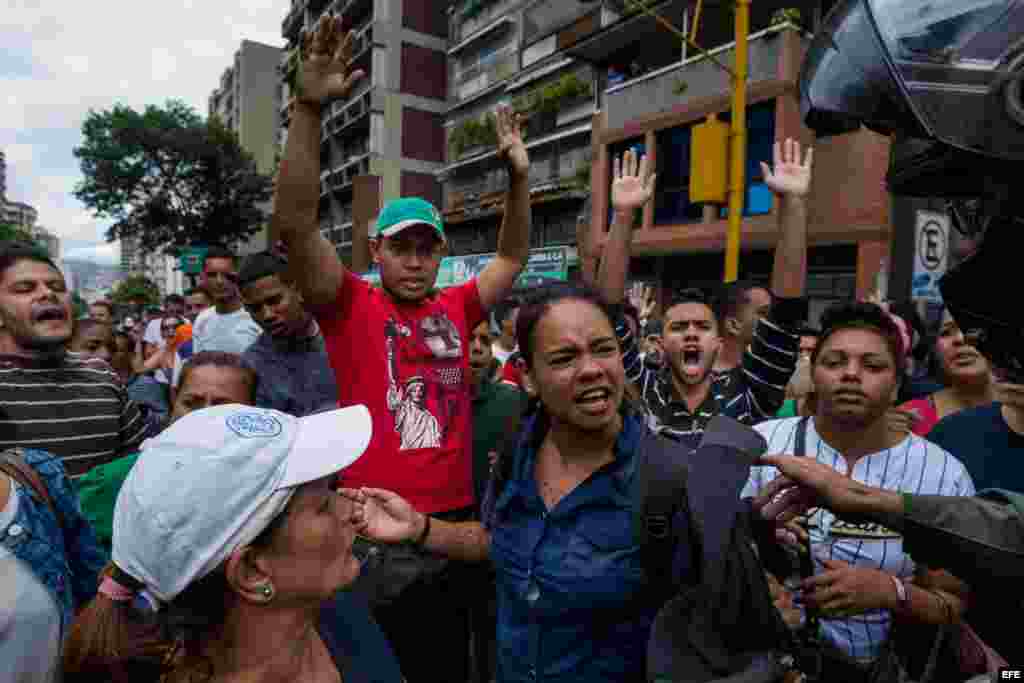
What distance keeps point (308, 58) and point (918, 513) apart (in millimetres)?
2127

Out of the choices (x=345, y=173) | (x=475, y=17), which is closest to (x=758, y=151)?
(x=475, y=17)

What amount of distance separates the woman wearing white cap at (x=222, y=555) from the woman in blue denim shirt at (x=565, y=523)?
609 mm

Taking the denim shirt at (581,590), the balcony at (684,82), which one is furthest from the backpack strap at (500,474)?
the balcony at (684,82)

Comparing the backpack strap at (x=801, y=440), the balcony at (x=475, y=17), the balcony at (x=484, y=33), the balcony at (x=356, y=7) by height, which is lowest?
the backpack strap at (x=801, y=440)

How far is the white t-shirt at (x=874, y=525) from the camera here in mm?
1921

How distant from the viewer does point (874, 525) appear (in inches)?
77.5

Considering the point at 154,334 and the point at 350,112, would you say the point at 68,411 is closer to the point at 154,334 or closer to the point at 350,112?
the point at 154,334

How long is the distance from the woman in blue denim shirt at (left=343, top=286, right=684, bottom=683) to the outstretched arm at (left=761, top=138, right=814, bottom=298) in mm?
936

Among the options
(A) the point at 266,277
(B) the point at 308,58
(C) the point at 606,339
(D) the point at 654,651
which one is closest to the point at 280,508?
(D) the point at 654,651

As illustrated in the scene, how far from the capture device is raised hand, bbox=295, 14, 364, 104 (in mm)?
2111

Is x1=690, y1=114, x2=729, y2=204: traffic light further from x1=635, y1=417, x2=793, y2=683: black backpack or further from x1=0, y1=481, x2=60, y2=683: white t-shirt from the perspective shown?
x1=0, y1=481, x2=60, y2=683: white t-shirt

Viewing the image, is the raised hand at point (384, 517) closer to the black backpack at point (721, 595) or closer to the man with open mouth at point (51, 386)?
the black backpack at point (721, 595)

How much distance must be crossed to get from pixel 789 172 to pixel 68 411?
3.01 metres

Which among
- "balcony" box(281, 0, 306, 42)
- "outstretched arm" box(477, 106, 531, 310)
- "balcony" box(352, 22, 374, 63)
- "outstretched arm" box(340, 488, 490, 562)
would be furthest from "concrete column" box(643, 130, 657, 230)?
"balcony" box(281, 0, 306, 42)
